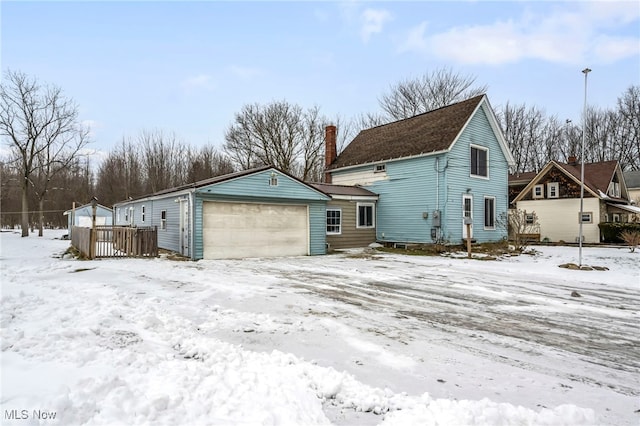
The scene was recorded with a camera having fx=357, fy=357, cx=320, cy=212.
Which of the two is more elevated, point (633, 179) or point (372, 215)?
point (633, 179)

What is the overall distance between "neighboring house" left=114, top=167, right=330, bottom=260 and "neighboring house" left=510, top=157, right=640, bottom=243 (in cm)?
1855

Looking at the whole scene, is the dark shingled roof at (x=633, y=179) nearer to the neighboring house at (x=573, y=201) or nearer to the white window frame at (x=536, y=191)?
the neighboring house at (x=573, y=201)

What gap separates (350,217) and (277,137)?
57.2 feet

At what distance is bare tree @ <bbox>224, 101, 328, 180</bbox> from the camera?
3422cm

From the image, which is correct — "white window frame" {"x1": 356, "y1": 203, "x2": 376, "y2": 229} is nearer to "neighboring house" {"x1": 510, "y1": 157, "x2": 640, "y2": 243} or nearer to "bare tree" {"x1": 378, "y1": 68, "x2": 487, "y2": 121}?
"neighboring house" {"x1": 510, "y1": 157, "x2": 640, "y2": 243}

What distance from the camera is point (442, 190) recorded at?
57.9 feet

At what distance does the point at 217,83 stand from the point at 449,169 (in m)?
13.3

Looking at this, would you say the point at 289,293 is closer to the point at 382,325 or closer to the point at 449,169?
the point at 382,325

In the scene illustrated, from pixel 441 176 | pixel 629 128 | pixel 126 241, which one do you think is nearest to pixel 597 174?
pixel 629 128

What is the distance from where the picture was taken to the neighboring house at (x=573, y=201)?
82.6 feet

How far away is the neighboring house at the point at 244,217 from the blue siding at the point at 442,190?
15.2ft

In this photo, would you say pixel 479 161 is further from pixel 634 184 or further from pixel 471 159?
pixel 634 184
